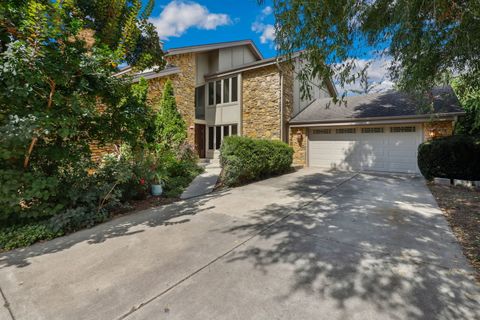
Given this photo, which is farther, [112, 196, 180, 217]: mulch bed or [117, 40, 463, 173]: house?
[117, 40, 463, 173]: house

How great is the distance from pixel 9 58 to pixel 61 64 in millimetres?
587

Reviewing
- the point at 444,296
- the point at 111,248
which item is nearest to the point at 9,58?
the point at 111,248

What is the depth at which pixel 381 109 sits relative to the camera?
37.1ft

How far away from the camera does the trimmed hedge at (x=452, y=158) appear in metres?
7.61

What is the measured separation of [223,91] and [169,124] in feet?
19.5

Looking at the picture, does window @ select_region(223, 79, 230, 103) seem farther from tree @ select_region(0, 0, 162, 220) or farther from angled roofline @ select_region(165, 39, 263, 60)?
tree @ select_region(0, 0, 162, 220)

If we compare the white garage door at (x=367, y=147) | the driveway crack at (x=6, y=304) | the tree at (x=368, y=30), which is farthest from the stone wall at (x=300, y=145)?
the driveway crack at (x=6, y=304)

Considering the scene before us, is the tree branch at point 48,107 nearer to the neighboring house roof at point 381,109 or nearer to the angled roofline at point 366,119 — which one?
the neighboring house roof at point 381,109

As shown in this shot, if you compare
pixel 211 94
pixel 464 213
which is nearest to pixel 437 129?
pixel 464 213

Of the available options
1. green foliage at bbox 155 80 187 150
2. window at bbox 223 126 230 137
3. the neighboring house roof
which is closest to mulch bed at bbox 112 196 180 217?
green foliage at bbox 155 80 187 150

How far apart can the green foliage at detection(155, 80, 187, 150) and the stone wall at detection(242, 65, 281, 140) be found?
4794 mm

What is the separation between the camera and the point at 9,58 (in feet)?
10.3

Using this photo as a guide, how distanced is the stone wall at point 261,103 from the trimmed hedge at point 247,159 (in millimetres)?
3044

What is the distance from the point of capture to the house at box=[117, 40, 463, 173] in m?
10.4
